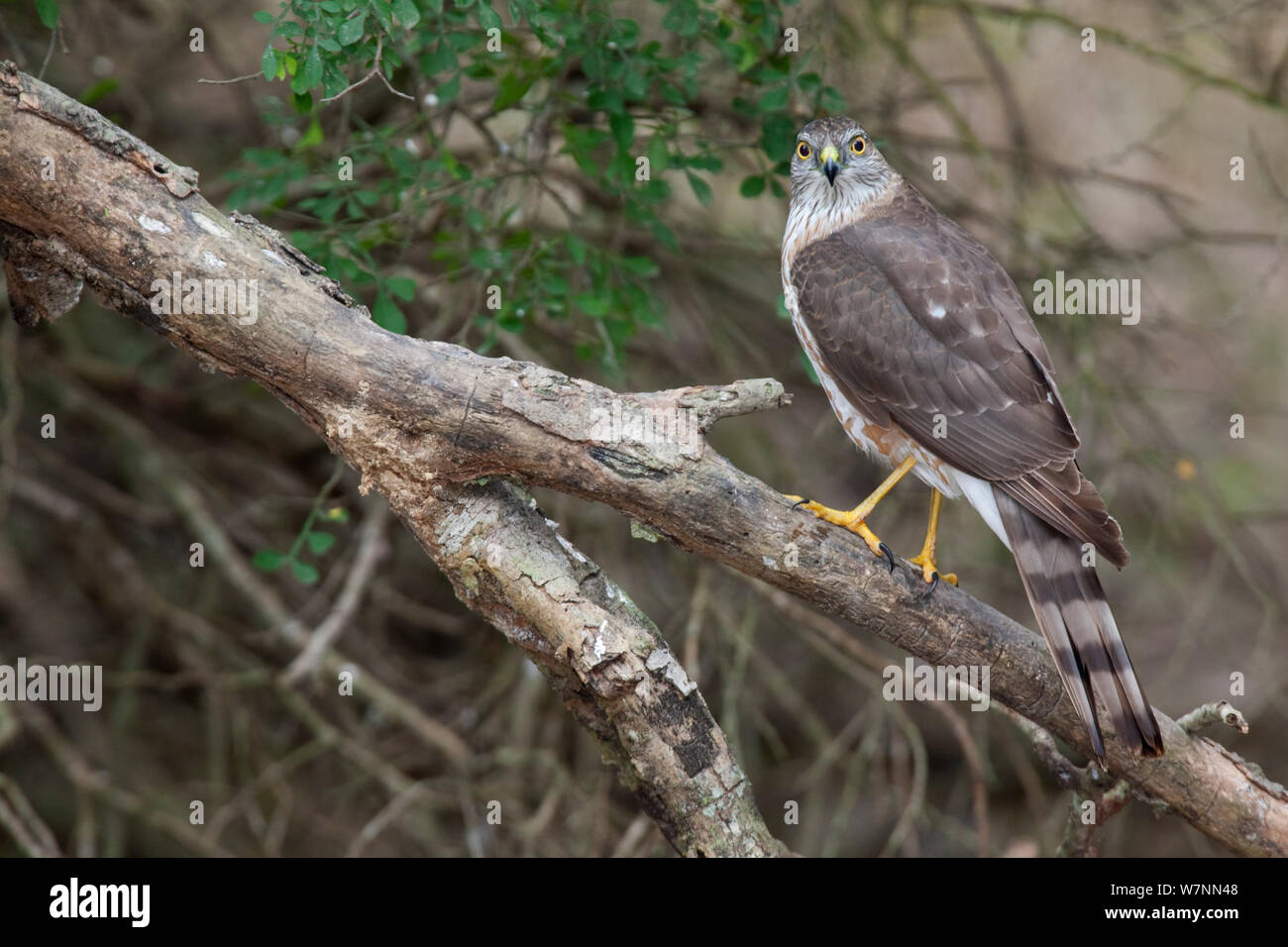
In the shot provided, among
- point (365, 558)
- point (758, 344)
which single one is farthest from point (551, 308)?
point (758, 344)

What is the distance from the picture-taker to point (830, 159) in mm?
4539

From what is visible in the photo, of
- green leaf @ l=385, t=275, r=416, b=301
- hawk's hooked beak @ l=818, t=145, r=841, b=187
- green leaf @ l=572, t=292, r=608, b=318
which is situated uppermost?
hawk's hooked beak @ l=818, t=145, r=841, b=187

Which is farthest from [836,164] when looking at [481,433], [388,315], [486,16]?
[481,433]

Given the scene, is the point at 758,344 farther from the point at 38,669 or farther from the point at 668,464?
the point at 38,669

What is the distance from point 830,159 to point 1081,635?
206 cm

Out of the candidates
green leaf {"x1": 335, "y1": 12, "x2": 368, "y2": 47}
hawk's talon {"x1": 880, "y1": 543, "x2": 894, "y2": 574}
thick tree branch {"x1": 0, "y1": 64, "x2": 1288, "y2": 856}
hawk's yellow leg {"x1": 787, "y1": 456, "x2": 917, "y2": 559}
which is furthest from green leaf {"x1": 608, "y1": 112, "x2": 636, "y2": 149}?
hawk's talon {"x1": 880, "y1": 543, "x2": 894, "y2": 574}

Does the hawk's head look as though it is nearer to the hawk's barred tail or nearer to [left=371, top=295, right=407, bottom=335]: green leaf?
the hawk's barred tail

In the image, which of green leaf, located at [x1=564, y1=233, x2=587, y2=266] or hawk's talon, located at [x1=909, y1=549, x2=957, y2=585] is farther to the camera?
A: green leaf, located at [x1=564, y1=233, x2=587, y2=266]

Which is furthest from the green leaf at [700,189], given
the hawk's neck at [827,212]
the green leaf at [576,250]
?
the hawk's neck at [827,212]

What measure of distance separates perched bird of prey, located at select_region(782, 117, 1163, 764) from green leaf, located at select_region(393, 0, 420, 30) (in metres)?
1.84

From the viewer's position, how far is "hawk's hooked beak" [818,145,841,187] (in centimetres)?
454

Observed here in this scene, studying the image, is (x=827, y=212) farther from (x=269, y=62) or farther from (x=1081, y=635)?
(x=269, y=62)

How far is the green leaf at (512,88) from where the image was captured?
13.0ft
